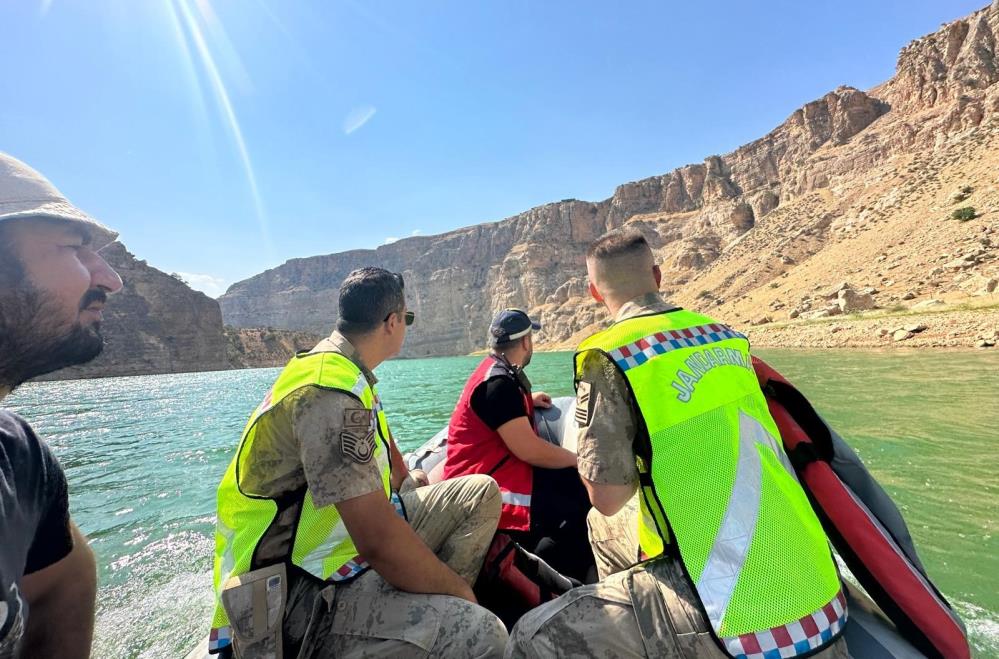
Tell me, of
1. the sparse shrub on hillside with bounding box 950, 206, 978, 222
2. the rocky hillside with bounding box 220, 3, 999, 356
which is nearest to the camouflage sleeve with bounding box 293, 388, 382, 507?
the rocky hillside with bounding box 220, 3, 999, 356

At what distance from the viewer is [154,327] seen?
199ft

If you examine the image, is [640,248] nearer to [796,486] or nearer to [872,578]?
[796,486]

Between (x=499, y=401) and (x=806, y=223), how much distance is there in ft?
196

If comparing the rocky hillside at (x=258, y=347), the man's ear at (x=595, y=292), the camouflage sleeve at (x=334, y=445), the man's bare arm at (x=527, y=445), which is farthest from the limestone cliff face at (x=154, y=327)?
the man's ear at (x=595, y=292)

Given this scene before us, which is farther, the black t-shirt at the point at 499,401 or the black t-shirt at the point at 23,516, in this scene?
the black t-shirt at the point at 499,401

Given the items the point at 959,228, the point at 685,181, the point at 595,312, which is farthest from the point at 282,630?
the point at 685,181

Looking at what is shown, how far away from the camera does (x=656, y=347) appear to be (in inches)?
60.8

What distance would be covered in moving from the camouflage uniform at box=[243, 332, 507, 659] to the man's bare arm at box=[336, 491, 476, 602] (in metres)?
0.04

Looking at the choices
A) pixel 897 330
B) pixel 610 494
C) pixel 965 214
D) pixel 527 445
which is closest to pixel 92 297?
pixel 610 494

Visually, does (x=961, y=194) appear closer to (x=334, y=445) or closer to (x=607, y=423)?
(x=607, y=423)

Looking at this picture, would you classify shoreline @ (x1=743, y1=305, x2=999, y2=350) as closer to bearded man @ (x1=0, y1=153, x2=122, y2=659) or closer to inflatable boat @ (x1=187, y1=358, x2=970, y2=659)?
inflatable boat @ (x1=187, y1=358, x2=970, y2=659)

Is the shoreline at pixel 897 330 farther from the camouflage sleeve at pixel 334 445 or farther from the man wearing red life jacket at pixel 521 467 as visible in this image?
the camouflage sleeve at pixel 334 445

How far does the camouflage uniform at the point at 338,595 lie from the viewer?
156 cm

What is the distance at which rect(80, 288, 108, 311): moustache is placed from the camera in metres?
1.34
